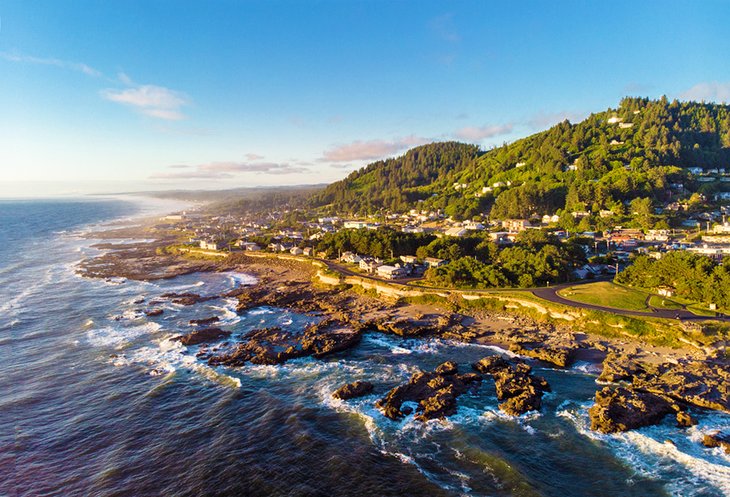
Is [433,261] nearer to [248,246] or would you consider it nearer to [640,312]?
[640,312]

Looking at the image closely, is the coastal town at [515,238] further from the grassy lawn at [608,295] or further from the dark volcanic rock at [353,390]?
the dark volcanic rock at [353,390]

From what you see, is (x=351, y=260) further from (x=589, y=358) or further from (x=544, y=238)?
(x=589, y=358)

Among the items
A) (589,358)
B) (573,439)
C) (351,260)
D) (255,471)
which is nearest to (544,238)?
(351,260)

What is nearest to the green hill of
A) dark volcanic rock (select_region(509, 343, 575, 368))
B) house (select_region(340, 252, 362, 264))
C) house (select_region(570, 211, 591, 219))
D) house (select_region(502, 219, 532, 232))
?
house (select_region(570, 211, 591, 219))

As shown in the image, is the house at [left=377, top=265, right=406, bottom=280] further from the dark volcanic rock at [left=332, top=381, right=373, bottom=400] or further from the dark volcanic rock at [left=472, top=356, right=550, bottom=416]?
the dark volcanic rock at [left=332, top=381, right=373, bottom=400]

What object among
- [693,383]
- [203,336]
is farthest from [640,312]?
[203,336]
